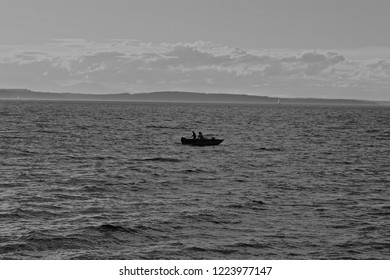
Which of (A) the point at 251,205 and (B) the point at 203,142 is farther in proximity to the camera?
(B) the point at 203,142

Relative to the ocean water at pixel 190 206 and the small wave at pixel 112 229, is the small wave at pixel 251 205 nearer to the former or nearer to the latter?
the ocean water at pixel 190 206

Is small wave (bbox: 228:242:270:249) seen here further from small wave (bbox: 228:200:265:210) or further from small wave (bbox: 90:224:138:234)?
small wave (bbox: 228:200:265:210)

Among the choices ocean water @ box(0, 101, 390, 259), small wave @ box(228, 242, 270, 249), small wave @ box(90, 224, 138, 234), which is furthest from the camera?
small wave @ box(90, 224, 138, 234)

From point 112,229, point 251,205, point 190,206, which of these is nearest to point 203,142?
point 251,205

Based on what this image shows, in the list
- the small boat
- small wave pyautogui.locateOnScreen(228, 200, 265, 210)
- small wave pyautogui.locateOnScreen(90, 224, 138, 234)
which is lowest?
small wave pyautogui.locateOnScreen(90, 224, 138, 234)

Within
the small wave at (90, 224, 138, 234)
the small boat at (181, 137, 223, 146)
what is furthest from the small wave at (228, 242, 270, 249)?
the small boat at (181, 137, 223, 146)

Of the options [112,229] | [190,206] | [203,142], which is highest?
[203,142]

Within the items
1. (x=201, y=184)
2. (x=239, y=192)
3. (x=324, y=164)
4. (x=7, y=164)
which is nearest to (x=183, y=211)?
(x=239, y=192)

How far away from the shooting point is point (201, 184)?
40375mm

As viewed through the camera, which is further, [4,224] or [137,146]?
[137,146]

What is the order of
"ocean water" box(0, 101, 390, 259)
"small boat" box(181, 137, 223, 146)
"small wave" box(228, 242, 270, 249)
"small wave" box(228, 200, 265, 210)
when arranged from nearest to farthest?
"ocean water" box(0, 101, 390, 259) < "small wave" box(228, 242, 270, 249) < "small wave" box(228, 200, 265, 210) < "small boat" box(181, 137, 223, 146)

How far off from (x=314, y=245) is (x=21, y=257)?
38.7 feet

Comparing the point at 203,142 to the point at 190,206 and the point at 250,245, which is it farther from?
the point at 250,245

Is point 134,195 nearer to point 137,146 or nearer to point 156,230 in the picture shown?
point 156,230
